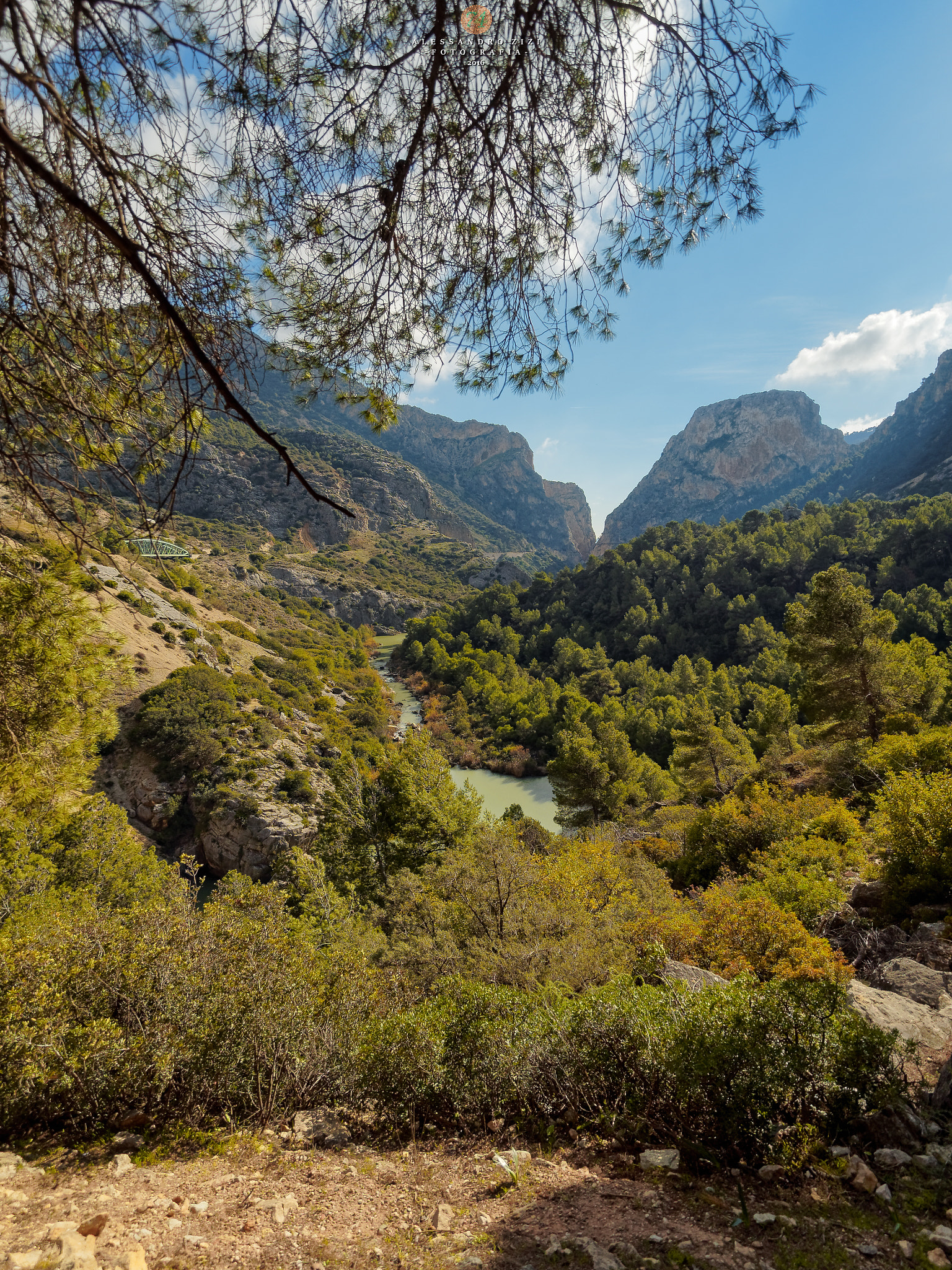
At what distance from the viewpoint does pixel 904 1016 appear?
4926 mm

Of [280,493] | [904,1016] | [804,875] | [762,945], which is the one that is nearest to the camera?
[904,1016]

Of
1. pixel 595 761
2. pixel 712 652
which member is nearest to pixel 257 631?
pixel 595 761

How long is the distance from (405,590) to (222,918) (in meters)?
93.7

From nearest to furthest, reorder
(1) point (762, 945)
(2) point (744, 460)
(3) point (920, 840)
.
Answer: (1) point (762, 945), (3) point (920, 840), (2) point (744, 460)

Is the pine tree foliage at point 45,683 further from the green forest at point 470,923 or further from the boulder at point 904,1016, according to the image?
the boulder at point 904,1016

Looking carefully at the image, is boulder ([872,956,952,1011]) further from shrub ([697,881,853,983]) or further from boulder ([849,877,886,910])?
boulder ([849,877,886,910])

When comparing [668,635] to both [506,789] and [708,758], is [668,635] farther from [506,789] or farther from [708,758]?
[708,758]

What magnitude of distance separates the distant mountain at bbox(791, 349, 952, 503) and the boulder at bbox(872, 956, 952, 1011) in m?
106

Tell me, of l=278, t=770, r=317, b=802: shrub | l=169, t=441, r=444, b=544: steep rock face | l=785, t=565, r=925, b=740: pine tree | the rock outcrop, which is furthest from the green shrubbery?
the rock outcrop

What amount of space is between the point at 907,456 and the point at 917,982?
156 metres

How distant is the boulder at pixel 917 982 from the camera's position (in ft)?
17.6

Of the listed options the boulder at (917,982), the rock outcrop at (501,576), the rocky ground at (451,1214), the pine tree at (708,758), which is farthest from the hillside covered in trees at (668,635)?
the rocky ground at (451,1214)

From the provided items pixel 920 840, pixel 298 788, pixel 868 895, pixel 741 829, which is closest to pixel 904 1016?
pixel 920 840

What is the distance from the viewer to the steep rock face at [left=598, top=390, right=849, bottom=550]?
595 feet
